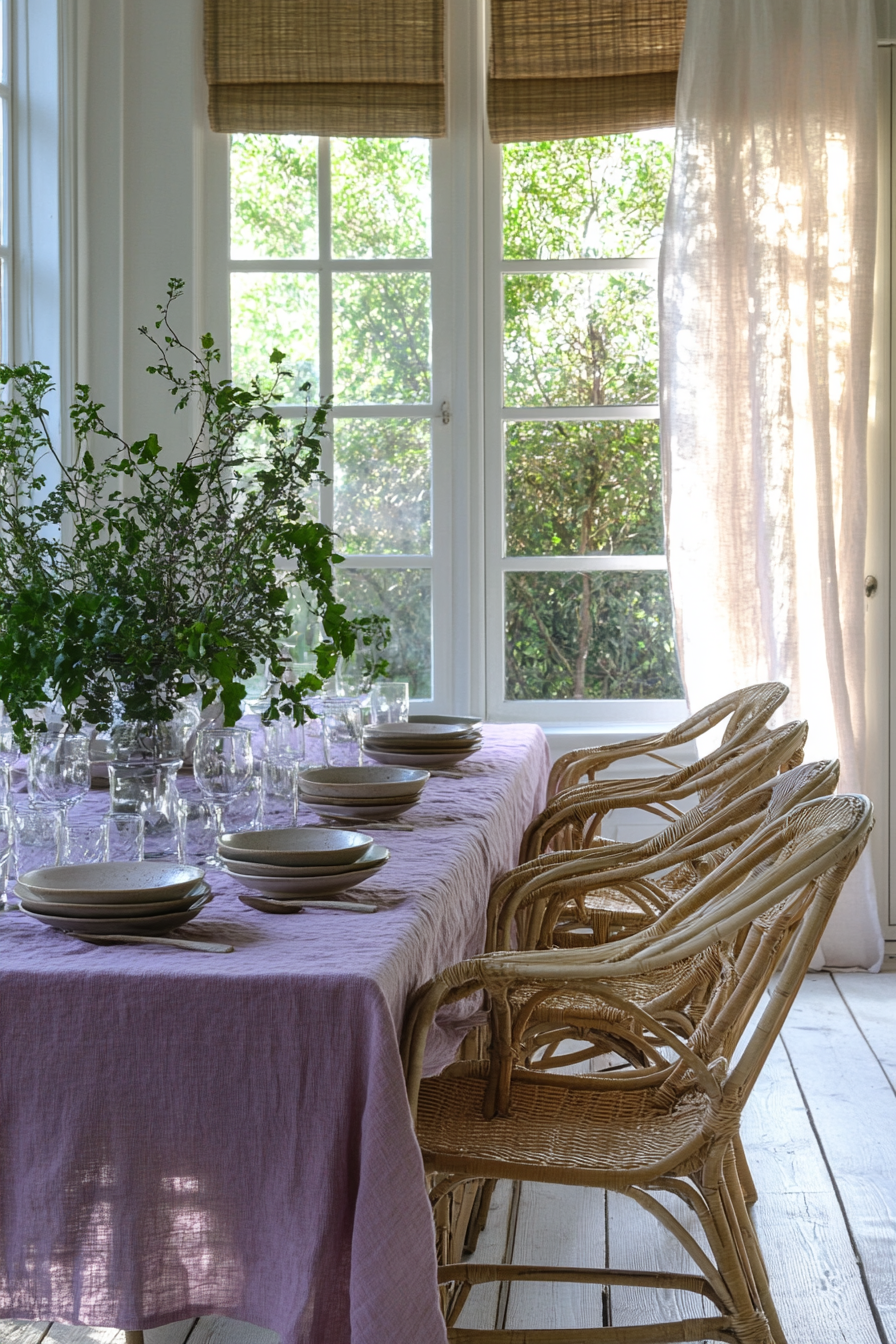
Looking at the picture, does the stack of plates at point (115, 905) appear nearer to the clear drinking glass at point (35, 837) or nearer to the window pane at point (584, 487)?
the clear drinking glass at point (35, 837)

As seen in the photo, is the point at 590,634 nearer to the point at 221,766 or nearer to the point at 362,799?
the point at 362,799

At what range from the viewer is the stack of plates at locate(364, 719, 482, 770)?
2641 mm

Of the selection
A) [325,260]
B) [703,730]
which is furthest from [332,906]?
[325,260]

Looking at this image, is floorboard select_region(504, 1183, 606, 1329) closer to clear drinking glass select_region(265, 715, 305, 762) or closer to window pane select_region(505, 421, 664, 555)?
clear drinking glass select_region(265, 715, 305, 762)

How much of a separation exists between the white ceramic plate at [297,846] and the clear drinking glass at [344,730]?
0.79 m

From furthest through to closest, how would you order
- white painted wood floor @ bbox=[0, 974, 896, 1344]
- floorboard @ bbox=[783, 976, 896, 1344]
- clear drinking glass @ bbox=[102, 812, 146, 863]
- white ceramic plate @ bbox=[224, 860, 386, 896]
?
floorboard @ bbox=[783, 976, 896, 1344]
white painted wood floor @ bbox=[0, 974, 896, 1344]
clear drinking glass @ bbox=[102, 812, 146, 863]
white ceramic plate @ bbox=[224, 860, 386, 896]

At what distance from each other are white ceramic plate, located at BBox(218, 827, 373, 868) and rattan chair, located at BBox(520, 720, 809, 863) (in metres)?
0.81

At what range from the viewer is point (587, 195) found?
409 cm

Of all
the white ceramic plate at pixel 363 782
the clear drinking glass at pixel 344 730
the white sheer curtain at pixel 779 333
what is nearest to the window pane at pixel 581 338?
the white sheer curtain at pixel 779 333

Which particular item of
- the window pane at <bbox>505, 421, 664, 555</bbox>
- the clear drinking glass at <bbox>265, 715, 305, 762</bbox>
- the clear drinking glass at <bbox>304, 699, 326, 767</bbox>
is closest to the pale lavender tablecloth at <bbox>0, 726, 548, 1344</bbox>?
the clear drinking glass at <bbox>265, 715, 305, 762</bbox>

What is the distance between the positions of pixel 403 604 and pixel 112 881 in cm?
271

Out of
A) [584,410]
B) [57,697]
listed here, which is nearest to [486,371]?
[584,410]

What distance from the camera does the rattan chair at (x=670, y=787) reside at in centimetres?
226

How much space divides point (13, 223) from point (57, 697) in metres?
2.55
